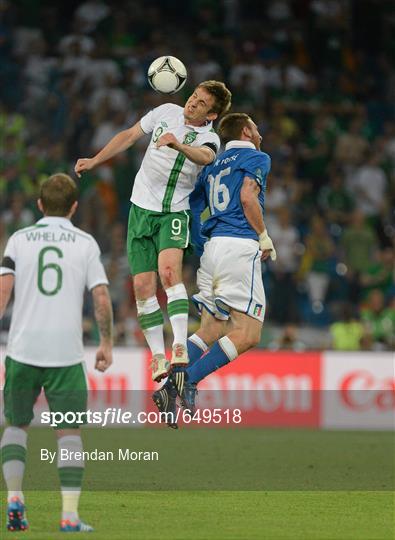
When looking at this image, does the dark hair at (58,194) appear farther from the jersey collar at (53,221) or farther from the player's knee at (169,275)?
the player's knee at (169,275)

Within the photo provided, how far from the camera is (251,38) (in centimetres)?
2100

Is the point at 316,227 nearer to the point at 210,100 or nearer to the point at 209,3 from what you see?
the point at 209,3

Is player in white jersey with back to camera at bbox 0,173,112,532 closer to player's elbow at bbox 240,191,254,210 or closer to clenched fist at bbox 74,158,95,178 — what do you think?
clenched fist at bbox 74,158,95,178

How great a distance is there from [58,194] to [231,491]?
3282 mm

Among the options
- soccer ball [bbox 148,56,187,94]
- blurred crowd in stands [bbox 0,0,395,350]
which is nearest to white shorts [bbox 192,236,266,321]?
soccer ball [bbox 148,56,187,94]

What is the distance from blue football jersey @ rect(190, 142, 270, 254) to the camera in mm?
9586

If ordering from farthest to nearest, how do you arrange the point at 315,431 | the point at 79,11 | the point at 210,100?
the point at 79,11, the point at 315,431, the point at 210,100

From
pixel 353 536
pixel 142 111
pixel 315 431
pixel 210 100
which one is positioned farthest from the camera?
pixel 142 111

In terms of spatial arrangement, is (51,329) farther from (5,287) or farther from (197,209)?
(197,209)

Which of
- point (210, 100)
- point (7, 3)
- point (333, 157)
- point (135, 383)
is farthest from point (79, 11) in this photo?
point (210, 100)

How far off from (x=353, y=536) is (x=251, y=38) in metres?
14.6

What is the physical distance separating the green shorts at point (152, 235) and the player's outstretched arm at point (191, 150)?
20.1 inches

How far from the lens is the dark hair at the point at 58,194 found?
22.9 ft

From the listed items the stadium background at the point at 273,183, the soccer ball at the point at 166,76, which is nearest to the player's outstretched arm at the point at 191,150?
the soccer ball at the point at 166,76
